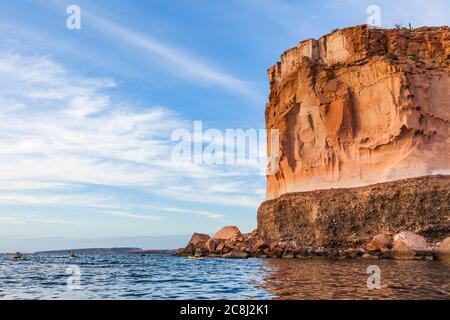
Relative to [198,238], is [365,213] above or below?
above

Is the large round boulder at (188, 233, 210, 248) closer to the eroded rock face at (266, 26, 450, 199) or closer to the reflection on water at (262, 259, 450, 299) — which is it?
the eroded rock face at (266, 26, 450, 199)

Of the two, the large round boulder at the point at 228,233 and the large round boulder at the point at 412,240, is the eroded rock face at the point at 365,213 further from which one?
the large round boulder at the point at 228,233

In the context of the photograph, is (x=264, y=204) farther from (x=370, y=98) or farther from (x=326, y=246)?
(x=370, y=98)

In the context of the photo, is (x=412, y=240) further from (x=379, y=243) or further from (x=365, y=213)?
(x=365, y=213)

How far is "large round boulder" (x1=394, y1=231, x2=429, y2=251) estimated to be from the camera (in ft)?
119

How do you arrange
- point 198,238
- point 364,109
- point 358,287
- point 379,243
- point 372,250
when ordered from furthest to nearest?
point 198,238
point 364,109
point 379,243
point 372,250
point 358,287

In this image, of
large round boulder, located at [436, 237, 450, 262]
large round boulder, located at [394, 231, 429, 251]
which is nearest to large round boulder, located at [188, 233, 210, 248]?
large round boulder, located at [394, 231, 429, 251]

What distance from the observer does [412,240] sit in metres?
36.8

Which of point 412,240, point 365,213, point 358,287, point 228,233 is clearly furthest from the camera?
point 228,233

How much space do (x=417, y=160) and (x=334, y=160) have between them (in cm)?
918

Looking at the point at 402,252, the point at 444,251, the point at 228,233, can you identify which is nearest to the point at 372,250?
→ the point at 402,252

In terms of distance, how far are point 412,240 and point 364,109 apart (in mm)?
17991

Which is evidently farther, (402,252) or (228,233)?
(228,233)
